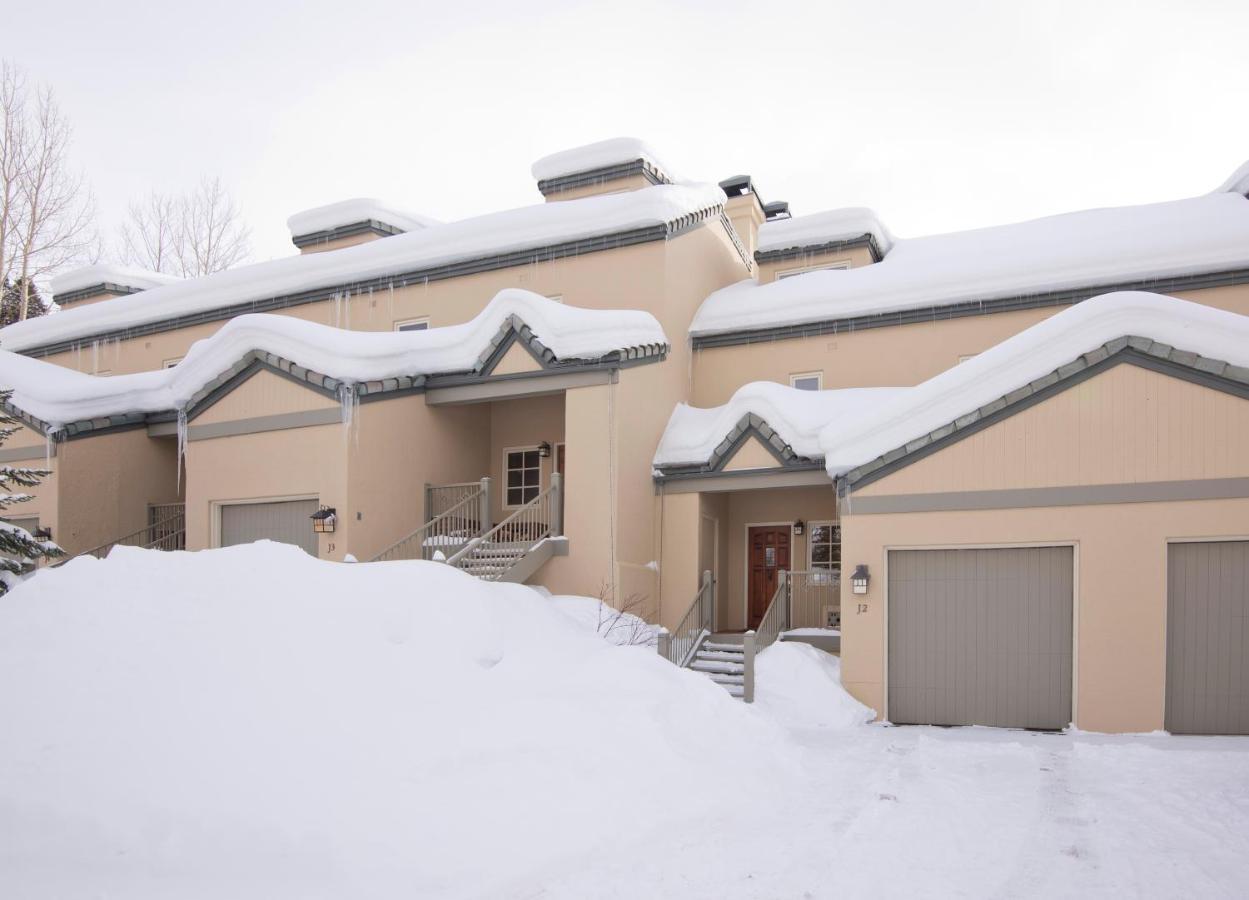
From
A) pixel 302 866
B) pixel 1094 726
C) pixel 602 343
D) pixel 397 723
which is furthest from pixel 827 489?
pixel 302 866

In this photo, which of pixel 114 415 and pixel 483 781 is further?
pixel 114 415

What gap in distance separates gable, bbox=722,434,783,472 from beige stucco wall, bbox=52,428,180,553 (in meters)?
10.8

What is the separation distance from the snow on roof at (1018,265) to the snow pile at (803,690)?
7.29m

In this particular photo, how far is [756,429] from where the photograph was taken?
53.2ft

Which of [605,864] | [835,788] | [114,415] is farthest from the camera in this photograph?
[114,415]

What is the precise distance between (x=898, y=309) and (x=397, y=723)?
13.7 meters

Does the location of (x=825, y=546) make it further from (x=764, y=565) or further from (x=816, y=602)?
(x=816, y=602)

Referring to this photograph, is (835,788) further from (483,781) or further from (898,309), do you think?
(898,309)

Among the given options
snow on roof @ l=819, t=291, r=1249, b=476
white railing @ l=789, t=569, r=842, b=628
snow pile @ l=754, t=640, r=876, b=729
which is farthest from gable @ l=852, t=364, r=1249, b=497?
white railing @ l=789, t=569, r=842, b=628

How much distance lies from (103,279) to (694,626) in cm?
2094

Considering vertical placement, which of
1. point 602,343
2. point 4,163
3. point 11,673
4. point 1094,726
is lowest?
point 1094,726

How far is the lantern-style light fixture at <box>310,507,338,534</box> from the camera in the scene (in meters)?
15.4

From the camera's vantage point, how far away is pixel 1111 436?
12172 millimetres

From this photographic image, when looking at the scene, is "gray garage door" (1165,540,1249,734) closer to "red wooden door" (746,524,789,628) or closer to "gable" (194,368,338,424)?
"red wooden door" (746,524,789,628)
